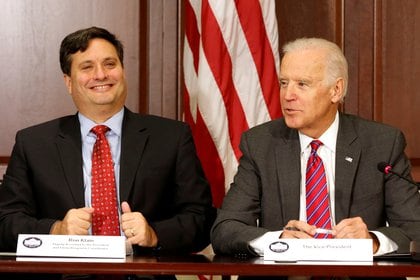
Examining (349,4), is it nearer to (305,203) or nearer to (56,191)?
(305,203)

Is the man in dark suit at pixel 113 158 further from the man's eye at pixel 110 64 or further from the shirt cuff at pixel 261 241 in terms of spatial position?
the shirt cuff at pixel 261 241

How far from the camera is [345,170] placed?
309 cm

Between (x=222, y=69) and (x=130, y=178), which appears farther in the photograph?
(x=222, y=69)

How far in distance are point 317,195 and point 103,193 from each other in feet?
2.57

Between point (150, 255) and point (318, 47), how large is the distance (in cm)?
99

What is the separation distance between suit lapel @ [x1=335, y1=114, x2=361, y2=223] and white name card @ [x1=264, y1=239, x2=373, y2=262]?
613 mm

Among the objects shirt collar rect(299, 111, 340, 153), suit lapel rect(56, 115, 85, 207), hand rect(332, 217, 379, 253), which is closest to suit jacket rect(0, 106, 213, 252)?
suit lapel rect(56, 115, 85, 207)

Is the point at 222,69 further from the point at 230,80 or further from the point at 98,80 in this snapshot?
the point at 98,80

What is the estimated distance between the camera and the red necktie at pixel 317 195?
9.99ft

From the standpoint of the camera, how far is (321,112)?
10.3 ft

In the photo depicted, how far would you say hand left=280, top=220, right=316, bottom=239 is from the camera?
9.04 ft

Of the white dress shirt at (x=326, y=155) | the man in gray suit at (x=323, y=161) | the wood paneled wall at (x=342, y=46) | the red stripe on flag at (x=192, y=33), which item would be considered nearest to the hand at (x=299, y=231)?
the man in gray suit at (x=323, y=161)

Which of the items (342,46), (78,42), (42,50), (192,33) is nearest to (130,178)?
(78,42)

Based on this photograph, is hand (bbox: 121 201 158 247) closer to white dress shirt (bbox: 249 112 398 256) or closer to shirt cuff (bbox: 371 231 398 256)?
white dress shirt (bbox: 249 112 398 256)
